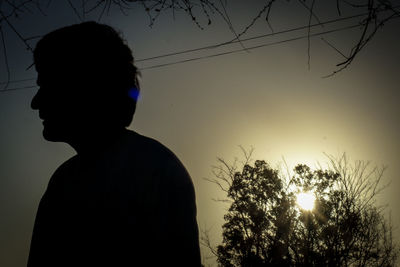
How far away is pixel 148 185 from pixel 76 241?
32 cm

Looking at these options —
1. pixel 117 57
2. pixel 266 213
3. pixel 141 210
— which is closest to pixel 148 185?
pixel 141 210

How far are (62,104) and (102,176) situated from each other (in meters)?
0.40

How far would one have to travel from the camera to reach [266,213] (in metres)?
14.1

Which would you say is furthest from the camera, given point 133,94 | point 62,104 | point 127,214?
point 133,94

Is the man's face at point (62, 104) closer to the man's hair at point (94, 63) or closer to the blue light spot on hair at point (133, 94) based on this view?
the man's hair at point (94, 63)

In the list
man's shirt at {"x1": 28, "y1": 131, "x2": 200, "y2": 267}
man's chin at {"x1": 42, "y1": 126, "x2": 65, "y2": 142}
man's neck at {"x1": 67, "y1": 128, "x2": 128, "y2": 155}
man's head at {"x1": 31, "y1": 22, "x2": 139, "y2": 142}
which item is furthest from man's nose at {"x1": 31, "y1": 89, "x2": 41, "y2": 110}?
man's shirt at {"x1": 28, "y1": 131, "x2": 200, "y2": 267}

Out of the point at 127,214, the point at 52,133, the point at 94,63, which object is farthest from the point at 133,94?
the point at 127,214

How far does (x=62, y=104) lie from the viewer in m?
1.03

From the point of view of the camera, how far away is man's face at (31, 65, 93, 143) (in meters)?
1.02

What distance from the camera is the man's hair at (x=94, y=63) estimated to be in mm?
1042

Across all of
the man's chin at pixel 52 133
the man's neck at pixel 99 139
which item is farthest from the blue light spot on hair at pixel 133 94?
the man's chin at pixel 52 133

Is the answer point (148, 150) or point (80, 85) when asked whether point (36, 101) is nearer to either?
point (80, 85)

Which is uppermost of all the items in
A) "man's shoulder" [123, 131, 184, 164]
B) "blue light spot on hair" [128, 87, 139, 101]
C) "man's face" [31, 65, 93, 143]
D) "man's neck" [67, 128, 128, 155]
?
"blue light spot on hair" [128, 87, 139, 101]

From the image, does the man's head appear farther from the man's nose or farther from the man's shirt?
the man's shirt
